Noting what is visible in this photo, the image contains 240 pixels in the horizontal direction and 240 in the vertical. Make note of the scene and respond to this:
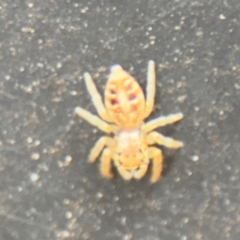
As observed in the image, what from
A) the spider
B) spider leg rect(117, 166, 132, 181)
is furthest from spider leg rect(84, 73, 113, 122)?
spider leg rect(117, 166, 132, 181)

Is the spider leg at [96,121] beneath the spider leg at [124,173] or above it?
above

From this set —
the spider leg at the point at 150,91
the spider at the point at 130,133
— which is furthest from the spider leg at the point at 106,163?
the spider leg at the point at 150,91

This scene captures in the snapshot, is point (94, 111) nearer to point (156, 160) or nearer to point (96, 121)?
point (96, 121)

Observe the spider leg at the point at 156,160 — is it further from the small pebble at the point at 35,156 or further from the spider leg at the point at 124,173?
the small pebble at the point at 35,156

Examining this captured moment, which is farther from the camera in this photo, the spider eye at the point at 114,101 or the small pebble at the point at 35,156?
the small pebble at the point at 35,156

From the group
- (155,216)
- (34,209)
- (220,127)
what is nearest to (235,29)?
(220,127)

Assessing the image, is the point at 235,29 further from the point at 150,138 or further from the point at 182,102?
the point at 150,138

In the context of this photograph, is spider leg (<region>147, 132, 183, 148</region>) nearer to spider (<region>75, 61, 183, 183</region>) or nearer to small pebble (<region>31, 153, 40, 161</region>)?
spider (<region>75, 61, 183, 183</region>)

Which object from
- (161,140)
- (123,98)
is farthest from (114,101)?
(161,140)
